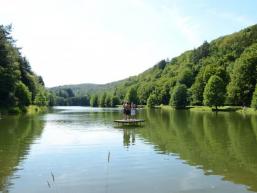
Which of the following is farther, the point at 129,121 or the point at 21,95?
the point at 21,95

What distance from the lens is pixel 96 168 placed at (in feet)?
65.8

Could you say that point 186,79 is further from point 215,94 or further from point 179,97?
point 215,94

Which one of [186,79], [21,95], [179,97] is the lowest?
[21,95]

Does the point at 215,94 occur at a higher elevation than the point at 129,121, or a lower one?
higher

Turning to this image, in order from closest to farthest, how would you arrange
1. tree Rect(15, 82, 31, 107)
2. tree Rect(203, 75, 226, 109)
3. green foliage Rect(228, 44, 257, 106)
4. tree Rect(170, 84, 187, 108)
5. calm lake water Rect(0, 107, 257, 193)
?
calm lake water Rect(0, 107, 257, 193) < tree Rect(15, 82, 31, 107) < green foliage Rect(228, 44, 257, 106) < tree Rect(203, 75, 226, 109) < tree Rect(170, 84, 187, 108)

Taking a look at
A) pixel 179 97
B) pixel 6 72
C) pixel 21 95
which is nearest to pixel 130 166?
pixel 6 72

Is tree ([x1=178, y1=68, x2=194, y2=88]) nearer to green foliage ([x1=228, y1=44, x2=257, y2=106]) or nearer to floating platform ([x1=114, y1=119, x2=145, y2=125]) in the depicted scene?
green foliage ([x1=228, y1=44, x2=257, y2=106])

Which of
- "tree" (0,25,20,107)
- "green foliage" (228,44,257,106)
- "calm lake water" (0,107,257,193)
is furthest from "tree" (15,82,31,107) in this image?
"calm lake water" (0,107,257,193)

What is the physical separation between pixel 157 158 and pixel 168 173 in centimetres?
453

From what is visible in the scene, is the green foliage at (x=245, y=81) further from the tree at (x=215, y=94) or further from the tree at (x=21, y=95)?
the tree at (x=21, y=95)

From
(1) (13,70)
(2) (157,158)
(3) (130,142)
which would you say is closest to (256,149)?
(2) (157,158)

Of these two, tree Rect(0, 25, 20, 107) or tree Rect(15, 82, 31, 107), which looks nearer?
tree Rect(0, 25, 20, 107)

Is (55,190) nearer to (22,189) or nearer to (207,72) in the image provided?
(22,189)

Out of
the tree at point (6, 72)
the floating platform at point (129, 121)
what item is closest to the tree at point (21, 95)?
the tree at point (6, 72)
